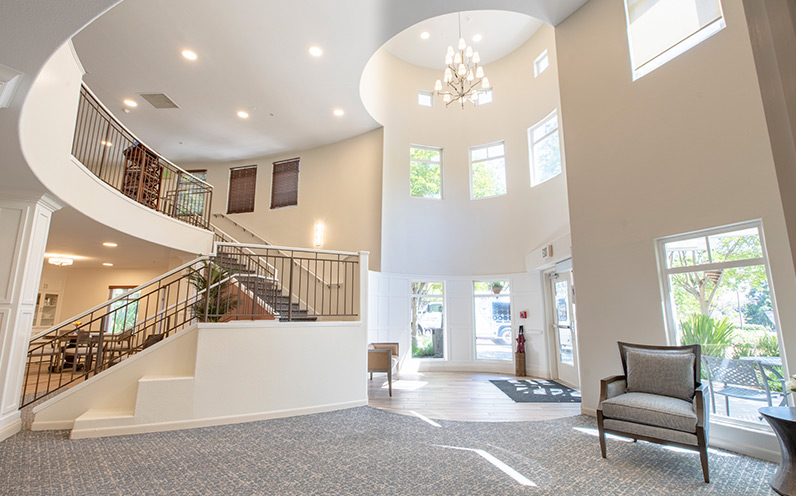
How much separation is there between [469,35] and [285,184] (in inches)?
221

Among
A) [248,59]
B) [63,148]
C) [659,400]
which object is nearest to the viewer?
[659,400]

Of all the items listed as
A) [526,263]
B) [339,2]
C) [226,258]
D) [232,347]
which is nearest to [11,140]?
[232,347]

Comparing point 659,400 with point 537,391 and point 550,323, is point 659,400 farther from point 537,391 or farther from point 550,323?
point 550,323

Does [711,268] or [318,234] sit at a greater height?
[318,234]

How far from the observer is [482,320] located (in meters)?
8.72

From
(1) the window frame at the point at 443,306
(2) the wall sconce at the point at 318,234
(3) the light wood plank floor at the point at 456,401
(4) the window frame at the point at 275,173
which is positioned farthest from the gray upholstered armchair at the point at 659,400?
(4) the window frame at the point at 275,173

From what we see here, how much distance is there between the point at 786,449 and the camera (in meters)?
2.78

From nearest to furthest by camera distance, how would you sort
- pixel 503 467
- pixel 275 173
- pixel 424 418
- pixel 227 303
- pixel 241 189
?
pixel 503 467
pixel 424 418
pixel 227 303
pixel 275 173
pixel 241 189

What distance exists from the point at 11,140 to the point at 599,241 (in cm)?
599

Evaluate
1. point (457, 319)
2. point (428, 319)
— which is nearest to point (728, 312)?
point (457, 319)

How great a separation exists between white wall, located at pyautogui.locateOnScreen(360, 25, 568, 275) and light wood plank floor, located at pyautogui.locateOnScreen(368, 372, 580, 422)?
243cm

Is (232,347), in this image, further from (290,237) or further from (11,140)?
(290,237)

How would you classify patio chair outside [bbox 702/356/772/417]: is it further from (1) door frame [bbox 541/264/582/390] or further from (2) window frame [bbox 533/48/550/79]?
(2) window frame [bbox 533/48/550/79]

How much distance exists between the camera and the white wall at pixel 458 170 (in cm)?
828
